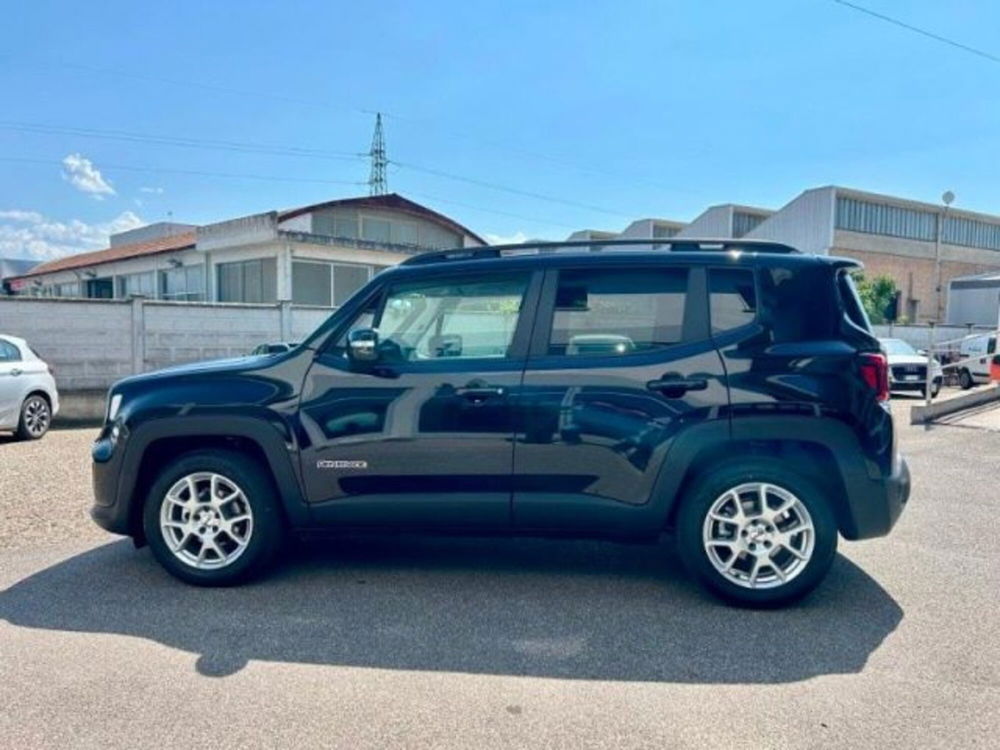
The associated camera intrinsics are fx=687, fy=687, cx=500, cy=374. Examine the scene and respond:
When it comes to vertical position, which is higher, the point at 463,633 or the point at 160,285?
the point at 160,285

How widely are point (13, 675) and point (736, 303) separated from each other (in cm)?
395

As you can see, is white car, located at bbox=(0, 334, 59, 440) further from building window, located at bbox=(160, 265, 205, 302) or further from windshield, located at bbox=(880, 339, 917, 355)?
windshield, located at bbox=(880, 339, 917, 355)

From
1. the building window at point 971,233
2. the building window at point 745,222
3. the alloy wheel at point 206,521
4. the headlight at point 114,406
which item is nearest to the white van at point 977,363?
the alloy wheel at point 206,521

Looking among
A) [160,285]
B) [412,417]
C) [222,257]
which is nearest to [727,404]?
[412,417]

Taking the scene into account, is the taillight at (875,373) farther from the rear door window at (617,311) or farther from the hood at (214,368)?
the hood at (214,368)

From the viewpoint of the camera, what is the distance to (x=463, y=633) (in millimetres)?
3441

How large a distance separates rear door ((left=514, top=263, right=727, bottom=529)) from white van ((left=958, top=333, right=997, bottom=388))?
677 inches

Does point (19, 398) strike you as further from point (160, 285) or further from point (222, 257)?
point (160, 285)

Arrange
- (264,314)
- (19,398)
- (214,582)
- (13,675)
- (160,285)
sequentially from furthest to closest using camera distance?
(160,285) → (264,314) → (19,398) → (214,582) → (13,675)

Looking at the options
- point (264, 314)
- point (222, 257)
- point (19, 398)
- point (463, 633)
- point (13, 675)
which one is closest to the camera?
point (13, 675)

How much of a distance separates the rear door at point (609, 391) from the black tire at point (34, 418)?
26.5 ft

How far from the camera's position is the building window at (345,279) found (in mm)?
19609

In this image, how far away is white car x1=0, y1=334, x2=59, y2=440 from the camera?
8.69 metres

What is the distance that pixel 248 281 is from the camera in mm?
19984
